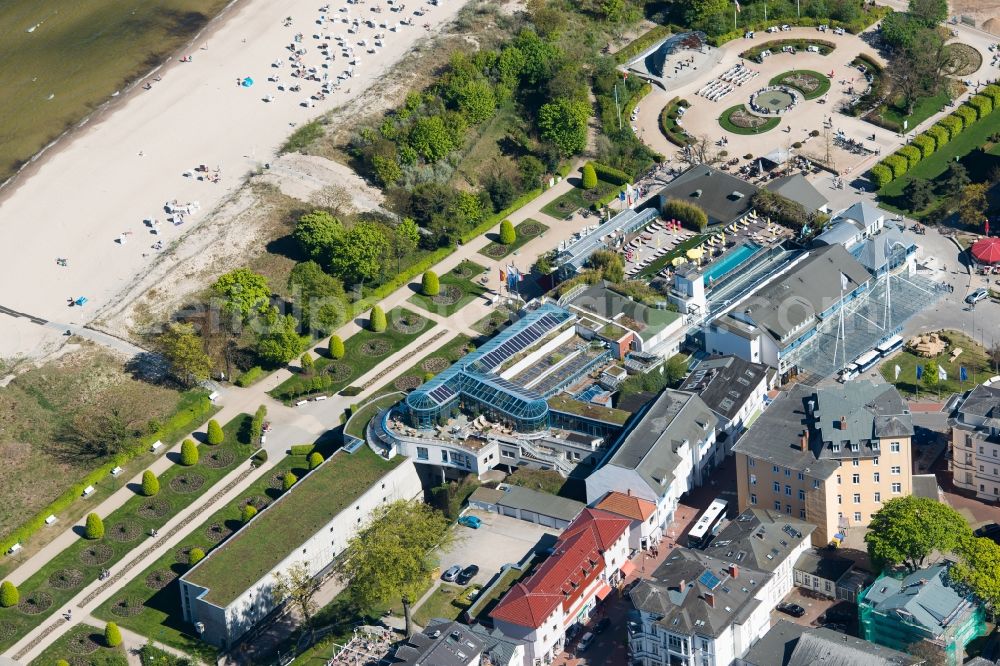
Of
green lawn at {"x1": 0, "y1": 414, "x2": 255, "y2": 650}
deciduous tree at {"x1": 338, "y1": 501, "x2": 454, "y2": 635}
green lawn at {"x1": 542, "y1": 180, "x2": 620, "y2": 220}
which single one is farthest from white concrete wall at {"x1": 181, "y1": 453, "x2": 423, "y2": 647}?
green lawn at {"x1": 542, "y1": 180, "x2": 620, "y2": 220}

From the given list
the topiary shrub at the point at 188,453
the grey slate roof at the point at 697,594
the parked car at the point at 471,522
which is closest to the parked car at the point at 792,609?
the grey slate roof at the point at 697,594

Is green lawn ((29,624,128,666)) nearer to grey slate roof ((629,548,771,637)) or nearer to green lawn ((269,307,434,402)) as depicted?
green lawn ((269,307,434,402))

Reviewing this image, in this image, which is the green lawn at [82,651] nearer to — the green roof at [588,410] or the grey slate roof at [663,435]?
the green roof at [588,410]

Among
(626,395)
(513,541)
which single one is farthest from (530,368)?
(513,541)

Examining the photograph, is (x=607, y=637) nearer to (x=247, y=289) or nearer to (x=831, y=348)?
(x=831, y=348)

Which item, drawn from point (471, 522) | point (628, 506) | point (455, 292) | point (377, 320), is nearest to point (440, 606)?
point (471, 522)
